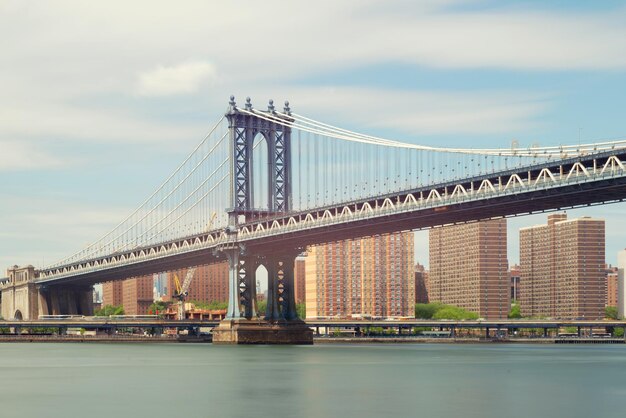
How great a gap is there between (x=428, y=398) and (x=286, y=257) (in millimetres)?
65213

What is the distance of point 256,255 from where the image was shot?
119m

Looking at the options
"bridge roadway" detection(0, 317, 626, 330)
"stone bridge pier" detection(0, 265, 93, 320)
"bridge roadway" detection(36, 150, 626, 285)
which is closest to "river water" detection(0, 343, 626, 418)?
"bridge roadway" detection(36, 150, 626, 285)

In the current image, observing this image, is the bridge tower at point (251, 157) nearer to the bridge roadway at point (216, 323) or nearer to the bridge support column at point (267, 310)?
the bridge support column at point (267, 310)

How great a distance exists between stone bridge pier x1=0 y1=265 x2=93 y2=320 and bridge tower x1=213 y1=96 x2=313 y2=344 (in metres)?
59.4

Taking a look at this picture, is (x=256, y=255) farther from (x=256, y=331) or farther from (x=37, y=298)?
(x=37, y=298)

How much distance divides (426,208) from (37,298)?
3745 inches

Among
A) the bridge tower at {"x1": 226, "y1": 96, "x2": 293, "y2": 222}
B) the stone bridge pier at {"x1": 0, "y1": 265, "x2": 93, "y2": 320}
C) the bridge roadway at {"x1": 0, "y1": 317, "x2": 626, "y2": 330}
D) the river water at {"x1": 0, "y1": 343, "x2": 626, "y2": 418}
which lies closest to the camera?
the river water at {"x1": 0, "y1": 343, "x2": 626, "y2": 418}

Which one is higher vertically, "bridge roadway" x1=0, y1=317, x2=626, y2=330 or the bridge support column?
the bridge support column

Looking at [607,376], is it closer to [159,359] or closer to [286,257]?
[159,359]

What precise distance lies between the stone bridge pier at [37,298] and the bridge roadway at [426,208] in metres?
40.3

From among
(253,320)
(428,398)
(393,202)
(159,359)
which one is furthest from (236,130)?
(428,398)

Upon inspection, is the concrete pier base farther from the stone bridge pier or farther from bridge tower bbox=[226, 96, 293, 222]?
the stone bridge pier

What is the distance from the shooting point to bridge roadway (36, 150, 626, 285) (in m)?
79.7

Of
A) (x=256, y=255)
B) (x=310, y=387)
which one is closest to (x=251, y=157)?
(x=256, y=255)
